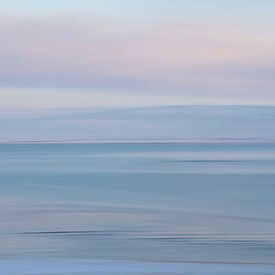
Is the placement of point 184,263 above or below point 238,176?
below

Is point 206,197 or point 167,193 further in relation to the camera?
point 167,193

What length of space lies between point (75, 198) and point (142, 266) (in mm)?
10703

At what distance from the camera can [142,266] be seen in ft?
26.7

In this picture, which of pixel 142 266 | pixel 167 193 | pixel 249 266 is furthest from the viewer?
pixel 167 193

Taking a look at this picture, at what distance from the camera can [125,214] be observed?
14.4 m

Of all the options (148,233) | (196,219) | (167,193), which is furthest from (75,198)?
(148,233)

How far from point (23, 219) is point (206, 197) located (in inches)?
273

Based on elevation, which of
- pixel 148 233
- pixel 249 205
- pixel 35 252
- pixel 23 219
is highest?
pixel 249 205

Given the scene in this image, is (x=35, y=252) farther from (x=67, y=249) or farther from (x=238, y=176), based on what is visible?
(x=238, y=176)

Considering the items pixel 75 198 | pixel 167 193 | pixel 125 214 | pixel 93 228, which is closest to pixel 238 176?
pixel 167 193

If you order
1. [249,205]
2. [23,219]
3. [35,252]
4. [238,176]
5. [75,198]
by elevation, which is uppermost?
[238,176]

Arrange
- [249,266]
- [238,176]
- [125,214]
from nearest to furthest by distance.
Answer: [249,266] → [125,214] → [238,176]

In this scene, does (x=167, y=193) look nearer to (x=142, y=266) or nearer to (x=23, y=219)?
(x=23, y=219)

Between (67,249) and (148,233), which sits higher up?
(148,233)
